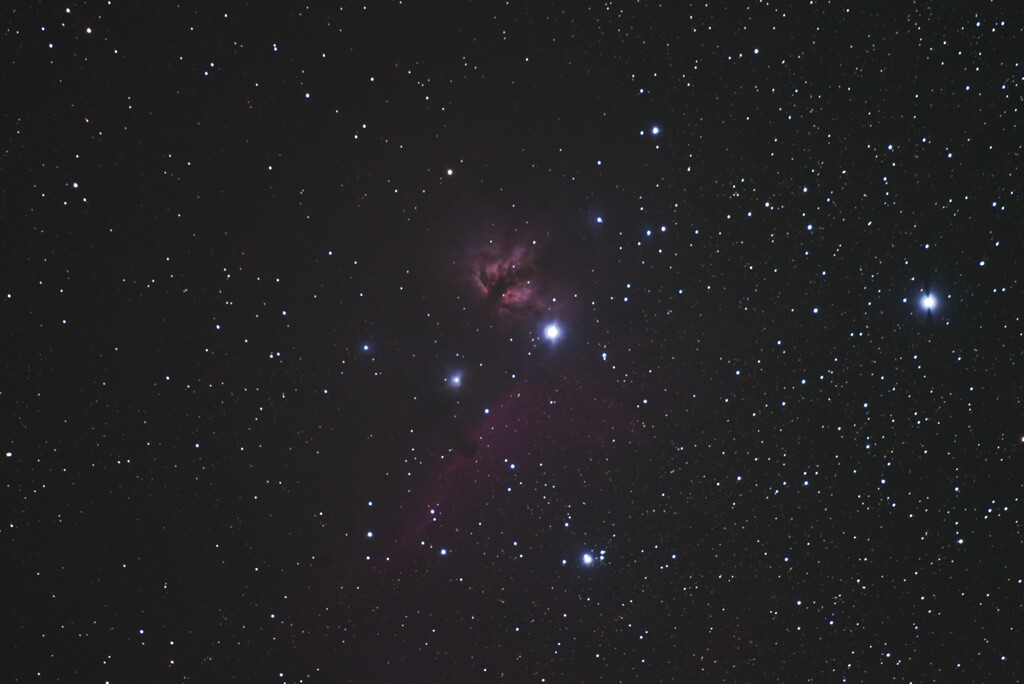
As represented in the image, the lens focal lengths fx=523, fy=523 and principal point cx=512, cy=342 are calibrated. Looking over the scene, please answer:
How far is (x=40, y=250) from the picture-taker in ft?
1.58

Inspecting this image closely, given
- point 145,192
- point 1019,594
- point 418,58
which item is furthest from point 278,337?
point 1019,594

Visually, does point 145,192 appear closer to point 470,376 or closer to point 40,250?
point 40,250

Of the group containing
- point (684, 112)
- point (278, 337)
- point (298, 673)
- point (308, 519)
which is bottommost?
point (298, 673)

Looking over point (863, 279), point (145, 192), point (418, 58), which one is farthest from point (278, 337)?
point (863, 279)

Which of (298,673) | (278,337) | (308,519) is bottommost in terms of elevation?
(298,673)

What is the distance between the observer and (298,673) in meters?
0.52

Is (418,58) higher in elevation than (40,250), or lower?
higher

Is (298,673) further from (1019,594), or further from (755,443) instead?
(1019,594)

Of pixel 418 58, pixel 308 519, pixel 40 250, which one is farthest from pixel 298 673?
pixel 418 58

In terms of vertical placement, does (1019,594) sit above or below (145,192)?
below

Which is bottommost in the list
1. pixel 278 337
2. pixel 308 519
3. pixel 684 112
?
pixel 308 519

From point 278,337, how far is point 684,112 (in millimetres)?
428

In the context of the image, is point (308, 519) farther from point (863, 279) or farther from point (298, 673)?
point (863, 279)

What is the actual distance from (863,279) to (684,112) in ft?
0.76
